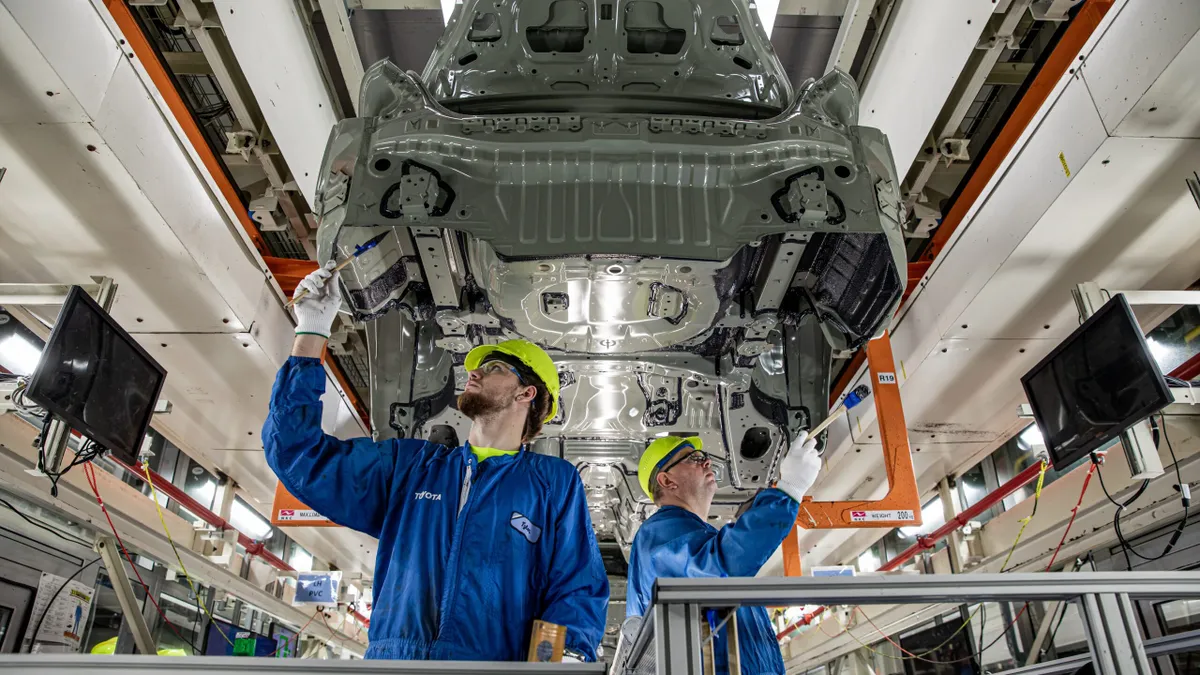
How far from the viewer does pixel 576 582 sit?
210 cm

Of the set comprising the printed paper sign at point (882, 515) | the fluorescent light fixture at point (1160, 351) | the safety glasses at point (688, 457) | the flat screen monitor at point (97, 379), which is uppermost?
the fluorescent light fixture at point (1160, 351)

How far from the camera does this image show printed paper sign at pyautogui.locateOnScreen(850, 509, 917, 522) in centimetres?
447

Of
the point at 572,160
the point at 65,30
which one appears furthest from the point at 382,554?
the point at 65,30

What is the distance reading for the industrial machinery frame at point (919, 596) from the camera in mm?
1272

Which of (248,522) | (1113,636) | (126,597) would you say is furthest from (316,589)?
(1113,636)

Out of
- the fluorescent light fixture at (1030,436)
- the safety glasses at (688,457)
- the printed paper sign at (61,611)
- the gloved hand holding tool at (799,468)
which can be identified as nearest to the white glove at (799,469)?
the gloved hand holding tool at (799,468)

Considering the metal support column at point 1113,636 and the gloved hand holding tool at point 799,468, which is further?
the gloved hand holding tool at point 799,468

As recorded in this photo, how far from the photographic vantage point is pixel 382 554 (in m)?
2.17

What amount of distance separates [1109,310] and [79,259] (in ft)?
16.0

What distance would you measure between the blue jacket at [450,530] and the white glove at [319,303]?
28cm

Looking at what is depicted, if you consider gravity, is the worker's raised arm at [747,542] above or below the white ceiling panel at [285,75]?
below

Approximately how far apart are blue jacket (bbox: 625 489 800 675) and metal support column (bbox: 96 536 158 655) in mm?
1906

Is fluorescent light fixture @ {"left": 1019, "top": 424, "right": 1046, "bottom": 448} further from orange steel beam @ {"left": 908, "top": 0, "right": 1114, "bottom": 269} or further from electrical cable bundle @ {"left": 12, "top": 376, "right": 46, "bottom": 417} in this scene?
→ electrical cable bundle @ {"left": 12, "top": 376, "right": 46, "bottom": 417}

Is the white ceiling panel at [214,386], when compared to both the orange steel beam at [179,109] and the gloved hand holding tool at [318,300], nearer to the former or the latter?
the orange steel beam at [179,109]
